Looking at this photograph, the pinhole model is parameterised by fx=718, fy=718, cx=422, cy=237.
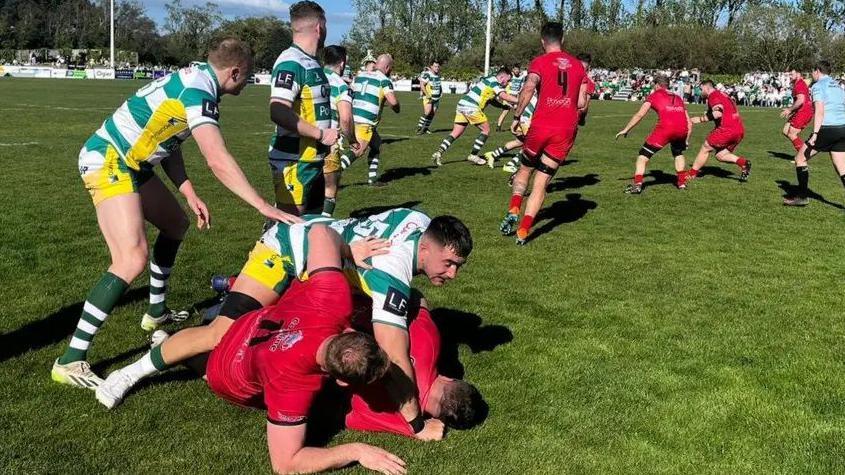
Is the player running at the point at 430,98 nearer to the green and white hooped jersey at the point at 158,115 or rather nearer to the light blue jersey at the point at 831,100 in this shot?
the light blue jersey at the point at 831,100

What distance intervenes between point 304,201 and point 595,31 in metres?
79.1

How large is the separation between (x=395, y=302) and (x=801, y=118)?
47.4ft

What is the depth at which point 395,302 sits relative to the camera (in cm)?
369

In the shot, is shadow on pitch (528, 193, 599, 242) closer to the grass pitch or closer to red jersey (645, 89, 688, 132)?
the grass pitch

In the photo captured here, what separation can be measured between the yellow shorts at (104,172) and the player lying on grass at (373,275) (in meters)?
0.92

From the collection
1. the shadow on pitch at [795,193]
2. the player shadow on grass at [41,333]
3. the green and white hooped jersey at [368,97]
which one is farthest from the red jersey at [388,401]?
the shadow on pitch at [795,193]

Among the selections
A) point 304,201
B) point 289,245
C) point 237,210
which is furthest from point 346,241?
point 237,210

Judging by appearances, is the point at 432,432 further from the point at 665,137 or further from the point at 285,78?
the point at 665,137

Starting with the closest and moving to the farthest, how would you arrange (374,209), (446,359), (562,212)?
(446,359)
(374,209)
(562,212)

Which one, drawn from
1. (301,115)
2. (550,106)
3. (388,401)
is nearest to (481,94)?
(550,106)

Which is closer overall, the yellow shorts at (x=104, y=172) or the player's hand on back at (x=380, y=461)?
the player's hand on back at (x=380, y=461)

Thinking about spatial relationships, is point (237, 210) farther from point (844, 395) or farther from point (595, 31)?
point (595, 31)

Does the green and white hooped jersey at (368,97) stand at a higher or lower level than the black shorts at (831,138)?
higher

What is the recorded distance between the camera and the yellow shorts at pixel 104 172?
4.36m
